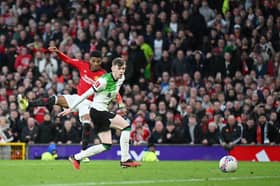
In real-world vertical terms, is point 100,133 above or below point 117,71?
below

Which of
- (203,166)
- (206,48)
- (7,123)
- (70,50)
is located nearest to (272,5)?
(206,48)

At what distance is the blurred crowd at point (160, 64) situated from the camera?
24.3 metres

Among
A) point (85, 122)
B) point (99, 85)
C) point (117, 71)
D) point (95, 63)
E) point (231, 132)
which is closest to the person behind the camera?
point (99, 85)

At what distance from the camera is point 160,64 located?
27.6 metres

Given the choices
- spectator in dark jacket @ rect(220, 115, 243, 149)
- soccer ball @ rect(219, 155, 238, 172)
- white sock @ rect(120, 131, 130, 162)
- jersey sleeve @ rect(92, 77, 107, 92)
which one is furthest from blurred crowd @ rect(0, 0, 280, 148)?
jersey sleeve @ rect(92, 77, 107, 92)

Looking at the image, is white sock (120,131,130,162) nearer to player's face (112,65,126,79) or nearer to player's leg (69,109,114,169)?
player's leg (69,109,114,169)

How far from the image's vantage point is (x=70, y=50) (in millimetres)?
28609

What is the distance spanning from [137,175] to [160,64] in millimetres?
12942

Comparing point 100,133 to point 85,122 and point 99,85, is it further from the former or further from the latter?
point 85,122

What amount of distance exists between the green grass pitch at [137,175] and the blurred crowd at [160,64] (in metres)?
6.29

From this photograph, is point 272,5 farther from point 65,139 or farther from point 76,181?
point 76,181

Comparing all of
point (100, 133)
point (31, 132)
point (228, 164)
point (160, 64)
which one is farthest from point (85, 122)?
point (160, 64)

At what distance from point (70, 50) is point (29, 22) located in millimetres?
2518

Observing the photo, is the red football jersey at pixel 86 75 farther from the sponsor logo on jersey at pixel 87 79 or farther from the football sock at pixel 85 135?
the football sock at pixel 85 135
